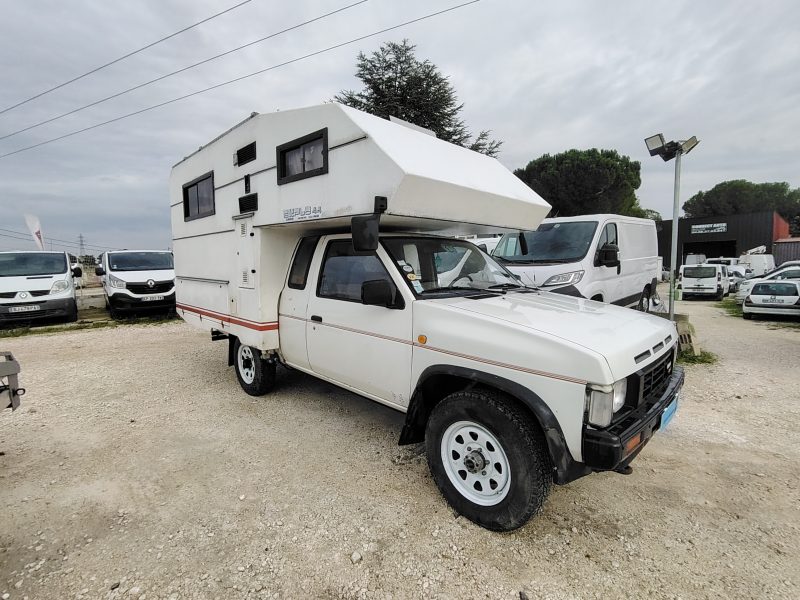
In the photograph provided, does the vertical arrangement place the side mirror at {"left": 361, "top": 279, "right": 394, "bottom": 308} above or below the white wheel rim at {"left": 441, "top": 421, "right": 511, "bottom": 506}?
above

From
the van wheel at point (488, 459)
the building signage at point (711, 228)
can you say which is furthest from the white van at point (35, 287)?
the building signage at point (711, 228)

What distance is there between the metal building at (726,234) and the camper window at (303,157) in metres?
40.3

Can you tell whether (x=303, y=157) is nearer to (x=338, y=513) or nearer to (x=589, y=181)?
(x=338, y=513)

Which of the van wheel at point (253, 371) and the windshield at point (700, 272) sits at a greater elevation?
the windshield at point (700, 272)

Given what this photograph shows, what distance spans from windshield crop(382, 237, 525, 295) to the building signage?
45.1 meters

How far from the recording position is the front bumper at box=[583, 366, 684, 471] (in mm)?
2170

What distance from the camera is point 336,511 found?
2877 millimetres

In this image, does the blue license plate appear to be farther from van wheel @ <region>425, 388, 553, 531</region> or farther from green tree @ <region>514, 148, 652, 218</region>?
green tree @ <region>514, 148, 652, 218</region>

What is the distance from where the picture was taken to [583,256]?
6316 millimetres

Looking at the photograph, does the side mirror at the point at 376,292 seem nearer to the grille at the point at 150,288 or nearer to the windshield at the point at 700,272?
the grille at the point at 150,288

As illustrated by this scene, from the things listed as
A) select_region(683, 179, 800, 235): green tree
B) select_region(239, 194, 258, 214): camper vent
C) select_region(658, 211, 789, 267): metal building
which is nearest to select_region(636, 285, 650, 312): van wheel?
select_region(239, 194, 258, 214): camper vent

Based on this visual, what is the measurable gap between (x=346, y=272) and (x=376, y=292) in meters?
0.80

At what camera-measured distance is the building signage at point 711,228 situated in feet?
127

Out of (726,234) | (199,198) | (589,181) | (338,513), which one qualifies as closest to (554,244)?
(199,198)
